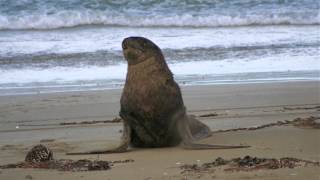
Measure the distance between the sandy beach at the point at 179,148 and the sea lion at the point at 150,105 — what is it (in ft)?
0.41

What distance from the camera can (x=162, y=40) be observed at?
16375 mm

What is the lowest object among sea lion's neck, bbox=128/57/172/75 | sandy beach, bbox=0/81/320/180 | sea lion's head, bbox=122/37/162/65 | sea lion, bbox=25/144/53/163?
sandy beach, bbox=0/81/320/180

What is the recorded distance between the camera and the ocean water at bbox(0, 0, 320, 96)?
11.6m

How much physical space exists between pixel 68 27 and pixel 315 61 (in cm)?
901

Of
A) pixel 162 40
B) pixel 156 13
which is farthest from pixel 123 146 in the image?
pixel 156 13

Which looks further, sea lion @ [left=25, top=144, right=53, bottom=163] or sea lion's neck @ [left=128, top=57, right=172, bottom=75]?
sea lion's neck @ [left=128, top=57, right=172, bottom=75]

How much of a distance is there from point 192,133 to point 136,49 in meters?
0.93

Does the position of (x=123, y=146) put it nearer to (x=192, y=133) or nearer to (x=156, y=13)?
(x=192, y=133)

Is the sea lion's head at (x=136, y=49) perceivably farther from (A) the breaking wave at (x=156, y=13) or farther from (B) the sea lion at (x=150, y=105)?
(A) the breaking wave at (x=156, y=13)

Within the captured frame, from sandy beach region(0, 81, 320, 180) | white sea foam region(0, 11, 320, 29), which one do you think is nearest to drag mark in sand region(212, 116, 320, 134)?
sandy beach region(0, 81, 320, 180)

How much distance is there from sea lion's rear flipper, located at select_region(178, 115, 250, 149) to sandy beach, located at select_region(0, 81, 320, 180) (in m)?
0.09

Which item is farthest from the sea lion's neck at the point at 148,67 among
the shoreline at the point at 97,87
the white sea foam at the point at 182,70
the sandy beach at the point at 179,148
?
the white sea foam at the point at 182,70

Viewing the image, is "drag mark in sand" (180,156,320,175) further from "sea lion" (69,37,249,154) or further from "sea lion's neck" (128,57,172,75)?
"sea lion's neck" (128,57,172,75)

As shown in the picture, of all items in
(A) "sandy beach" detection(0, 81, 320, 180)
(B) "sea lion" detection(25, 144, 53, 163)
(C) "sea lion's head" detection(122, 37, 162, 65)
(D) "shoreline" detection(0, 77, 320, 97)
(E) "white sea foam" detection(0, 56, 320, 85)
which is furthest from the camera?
(E) "white sea foam" detection(0, 56, 320, 85)
